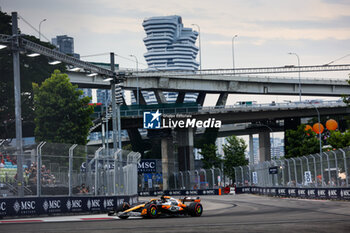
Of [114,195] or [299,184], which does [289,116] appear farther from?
[114,195]

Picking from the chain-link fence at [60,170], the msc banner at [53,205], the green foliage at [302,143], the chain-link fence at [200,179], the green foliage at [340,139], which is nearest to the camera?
the chain-link fence at [60,170]

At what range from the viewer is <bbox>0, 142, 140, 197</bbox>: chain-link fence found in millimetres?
23250

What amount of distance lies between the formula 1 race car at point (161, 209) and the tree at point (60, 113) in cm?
3863

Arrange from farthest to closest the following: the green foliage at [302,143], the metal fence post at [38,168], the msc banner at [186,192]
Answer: the green foliage at [302,143], the msc banner at [186,192], the metal fence post at [38,168]

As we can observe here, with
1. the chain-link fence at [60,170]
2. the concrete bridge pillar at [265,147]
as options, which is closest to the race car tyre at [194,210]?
the chain-link fence at [60,170]

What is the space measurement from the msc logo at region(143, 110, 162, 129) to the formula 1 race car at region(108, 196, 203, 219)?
202 feet

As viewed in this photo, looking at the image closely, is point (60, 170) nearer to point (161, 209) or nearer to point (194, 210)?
point (161, 209)

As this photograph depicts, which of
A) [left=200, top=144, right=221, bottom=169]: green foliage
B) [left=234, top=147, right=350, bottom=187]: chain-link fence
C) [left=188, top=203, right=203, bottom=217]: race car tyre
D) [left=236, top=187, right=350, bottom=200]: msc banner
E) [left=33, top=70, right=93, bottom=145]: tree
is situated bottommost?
[left=236, top=187, right=350, bottom=200]: msc banner

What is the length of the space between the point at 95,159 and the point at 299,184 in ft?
68.7

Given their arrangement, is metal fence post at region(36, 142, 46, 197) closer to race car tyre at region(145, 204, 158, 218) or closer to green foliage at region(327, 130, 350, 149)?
race car tyre at region(145, 204, 158, 218)

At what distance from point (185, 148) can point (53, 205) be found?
70.7 meters

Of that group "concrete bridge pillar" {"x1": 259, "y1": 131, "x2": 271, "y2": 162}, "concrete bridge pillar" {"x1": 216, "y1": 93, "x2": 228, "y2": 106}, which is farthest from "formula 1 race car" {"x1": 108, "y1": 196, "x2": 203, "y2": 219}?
"concrete bridge pillar" {"x1": 259, "y1": 131, "x2": 271, "y2": 162}

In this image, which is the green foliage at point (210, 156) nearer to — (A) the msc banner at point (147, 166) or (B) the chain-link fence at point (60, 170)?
(A) the msc banner at point (147, 166)

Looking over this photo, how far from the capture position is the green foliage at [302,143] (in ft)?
249
